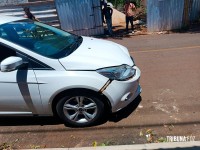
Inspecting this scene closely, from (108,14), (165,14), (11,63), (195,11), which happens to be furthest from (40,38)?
(195,11)

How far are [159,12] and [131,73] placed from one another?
8361mm

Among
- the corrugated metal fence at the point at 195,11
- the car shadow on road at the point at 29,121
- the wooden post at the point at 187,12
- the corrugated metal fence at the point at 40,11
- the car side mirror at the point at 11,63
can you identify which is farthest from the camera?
the corrugated metal fence at the point at 195,11

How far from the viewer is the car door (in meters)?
4.53

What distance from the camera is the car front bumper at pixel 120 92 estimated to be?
4559 millimetres

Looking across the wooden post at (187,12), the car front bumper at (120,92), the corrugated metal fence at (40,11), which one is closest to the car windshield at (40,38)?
the car front bumper at (120,92)

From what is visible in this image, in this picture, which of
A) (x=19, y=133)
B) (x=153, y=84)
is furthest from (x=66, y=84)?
(x=153, y=84)

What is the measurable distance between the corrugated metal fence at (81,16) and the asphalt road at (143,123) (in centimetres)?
638

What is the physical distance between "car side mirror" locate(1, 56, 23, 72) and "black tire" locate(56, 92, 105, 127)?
2.78 ft

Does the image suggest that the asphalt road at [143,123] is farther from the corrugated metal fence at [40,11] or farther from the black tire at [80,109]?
the corrugated metal fence at [40,11]

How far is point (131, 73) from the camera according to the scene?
4.86m

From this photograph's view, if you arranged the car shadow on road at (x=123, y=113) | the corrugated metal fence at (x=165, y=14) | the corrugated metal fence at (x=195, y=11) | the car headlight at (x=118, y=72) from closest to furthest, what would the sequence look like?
the car headlight at (x=118, y=72) < the car shadow on road at (x=123, y=113) < the corrugated metal fence at (x=165, y=14) < the corrugated metal fence at (x=195, y=11)

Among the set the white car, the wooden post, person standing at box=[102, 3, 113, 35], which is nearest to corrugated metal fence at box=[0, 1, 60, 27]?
person standing at box=[102, 3, 113, 35]

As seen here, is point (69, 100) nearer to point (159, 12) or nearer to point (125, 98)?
point (125, 98)

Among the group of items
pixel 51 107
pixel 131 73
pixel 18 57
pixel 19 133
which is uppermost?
pixel 18 57
